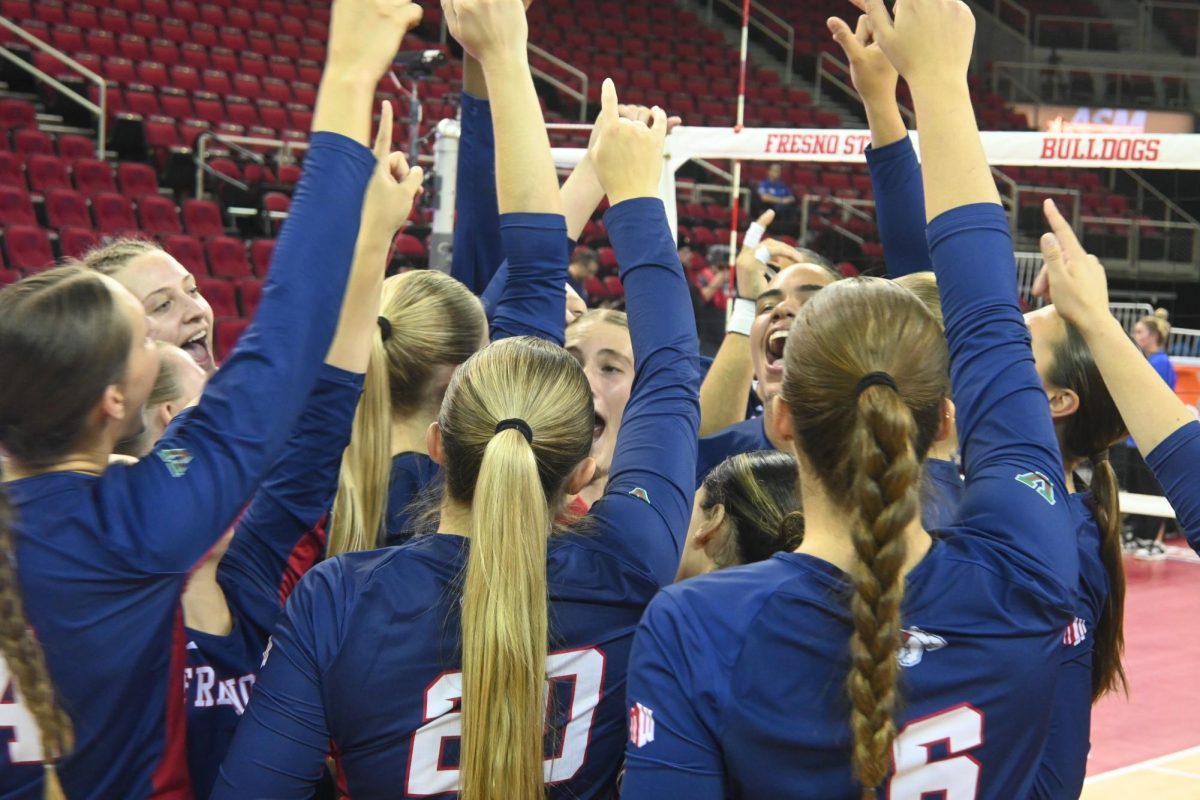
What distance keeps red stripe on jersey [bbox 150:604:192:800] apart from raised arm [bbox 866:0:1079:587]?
97 cm

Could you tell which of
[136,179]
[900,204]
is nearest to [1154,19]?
[136,179]

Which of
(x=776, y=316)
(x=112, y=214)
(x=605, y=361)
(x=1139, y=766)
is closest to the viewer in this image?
(x=776, y=316)

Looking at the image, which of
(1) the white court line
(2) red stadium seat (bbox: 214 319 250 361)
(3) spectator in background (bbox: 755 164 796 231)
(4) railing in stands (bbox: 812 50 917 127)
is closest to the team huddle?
(1) the white court line

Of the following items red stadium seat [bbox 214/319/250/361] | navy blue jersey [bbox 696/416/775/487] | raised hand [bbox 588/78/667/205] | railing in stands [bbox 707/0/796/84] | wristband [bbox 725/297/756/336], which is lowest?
red stadium seat [bbox 214/319/250/361]

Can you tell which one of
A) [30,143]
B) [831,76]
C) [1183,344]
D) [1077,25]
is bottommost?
[1183,344]

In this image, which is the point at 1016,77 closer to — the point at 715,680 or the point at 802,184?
the point at 802,184

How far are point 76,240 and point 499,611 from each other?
9151 millimetres

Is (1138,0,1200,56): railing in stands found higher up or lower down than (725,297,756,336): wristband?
higher up

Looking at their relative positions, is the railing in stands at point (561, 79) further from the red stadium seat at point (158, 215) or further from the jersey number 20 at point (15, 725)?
the jersey number 20 at point (15, 725)

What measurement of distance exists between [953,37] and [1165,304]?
15.0 meters

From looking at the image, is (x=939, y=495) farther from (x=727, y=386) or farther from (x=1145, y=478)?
(x=1145, y=478)

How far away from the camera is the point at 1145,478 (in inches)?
374

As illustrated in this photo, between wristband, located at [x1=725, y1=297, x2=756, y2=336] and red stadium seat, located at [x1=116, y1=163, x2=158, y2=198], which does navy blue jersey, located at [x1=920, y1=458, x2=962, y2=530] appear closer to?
wristband, located at [x1=725, y1=297, x2=756, y2=336]

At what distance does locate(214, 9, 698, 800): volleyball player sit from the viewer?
149 centimetres
